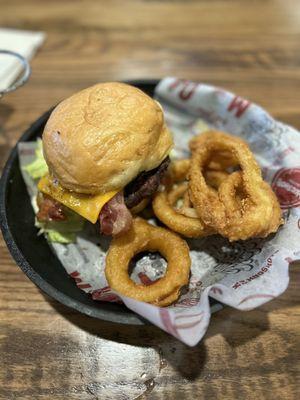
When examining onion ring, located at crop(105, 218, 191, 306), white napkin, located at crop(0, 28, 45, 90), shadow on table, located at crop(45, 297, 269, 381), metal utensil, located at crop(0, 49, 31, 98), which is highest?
metal utensil, located at crop(0, 49, 31, 98)

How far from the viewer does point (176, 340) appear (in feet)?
4.90

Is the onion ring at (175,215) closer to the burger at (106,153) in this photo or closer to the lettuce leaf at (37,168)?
the burger at (106,153)

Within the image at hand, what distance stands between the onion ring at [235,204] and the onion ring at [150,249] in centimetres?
18

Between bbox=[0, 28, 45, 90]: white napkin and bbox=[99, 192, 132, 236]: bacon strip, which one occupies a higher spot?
bbox=[99, 192, 132, 236]: bacon strip

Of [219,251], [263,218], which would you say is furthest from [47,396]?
[263,218]

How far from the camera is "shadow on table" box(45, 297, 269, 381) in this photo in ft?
4.76

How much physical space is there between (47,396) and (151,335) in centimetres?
43

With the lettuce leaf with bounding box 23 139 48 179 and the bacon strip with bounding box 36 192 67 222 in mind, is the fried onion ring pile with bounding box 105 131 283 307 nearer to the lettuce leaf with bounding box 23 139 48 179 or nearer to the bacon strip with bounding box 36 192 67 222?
the bacon strip with bounding box 36 192 67 222

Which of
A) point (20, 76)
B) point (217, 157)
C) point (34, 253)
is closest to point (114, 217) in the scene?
point (34, 253)

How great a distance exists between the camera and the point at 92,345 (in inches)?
59.6

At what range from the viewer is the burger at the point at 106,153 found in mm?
1536

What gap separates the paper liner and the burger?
233 millimetres

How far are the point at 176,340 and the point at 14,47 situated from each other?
8.24 ft

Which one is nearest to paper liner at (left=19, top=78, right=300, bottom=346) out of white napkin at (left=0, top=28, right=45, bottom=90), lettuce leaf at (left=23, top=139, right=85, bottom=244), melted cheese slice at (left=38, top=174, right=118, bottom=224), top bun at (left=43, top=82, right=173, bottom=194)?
lettuce leaf at (left=23, top=139, right=85, bottom=244)
